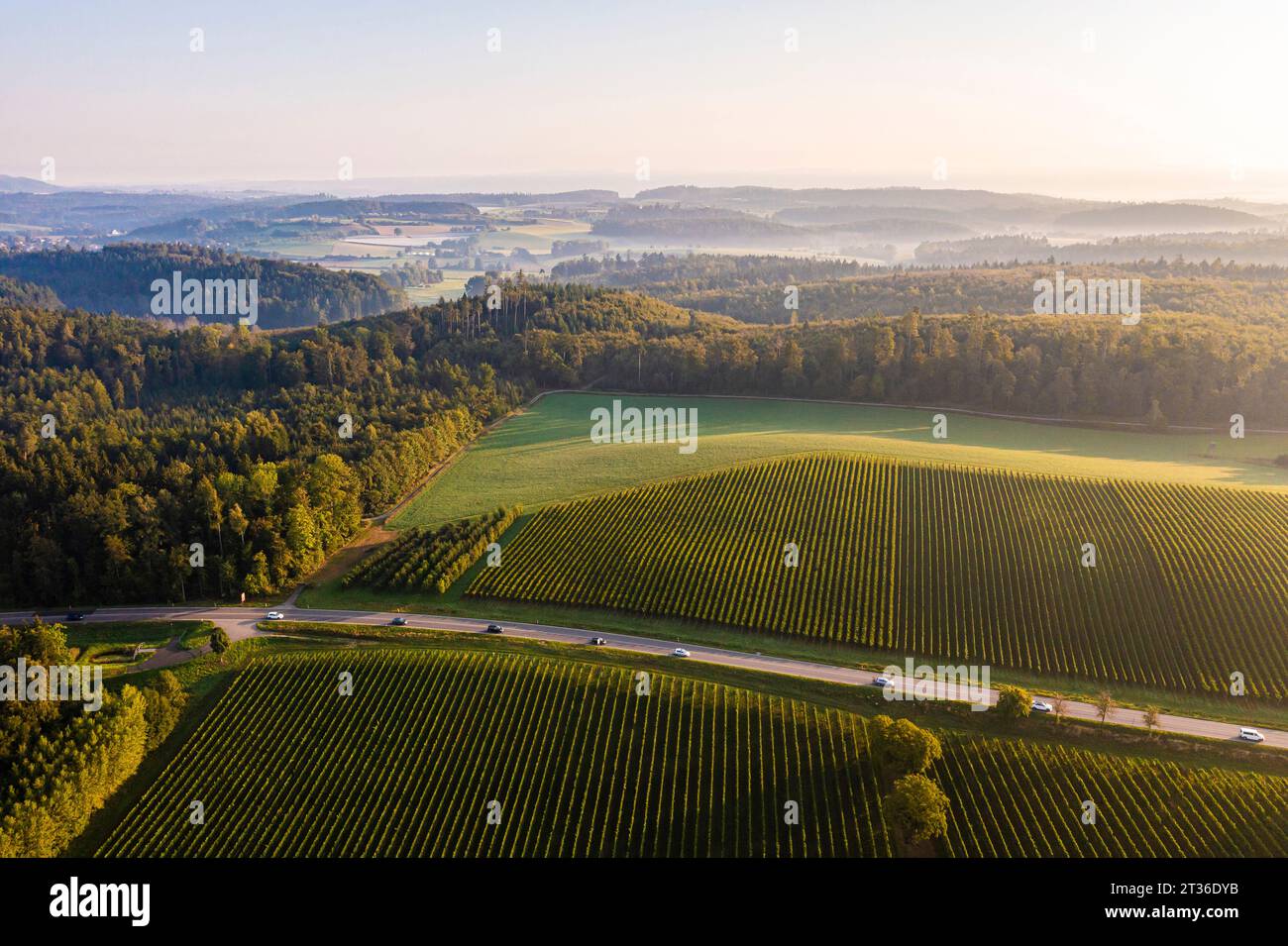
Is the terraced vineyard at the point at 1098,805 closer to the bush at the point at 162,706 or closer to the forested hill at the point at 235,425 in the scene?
the bush at the point at 162,706

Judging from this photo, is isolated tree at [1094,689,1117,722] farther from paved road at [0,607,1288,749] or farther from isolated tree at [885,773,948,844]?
isolated tree at [885,773,948,844]

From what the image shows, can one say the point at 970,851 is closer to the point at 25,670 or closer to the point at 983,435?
the point at 25,670

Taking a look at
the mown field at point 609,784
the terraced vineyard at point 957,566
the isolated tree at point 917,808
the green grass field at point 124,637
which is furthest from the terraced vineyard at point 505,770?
the terraced vineyard at point 957,566

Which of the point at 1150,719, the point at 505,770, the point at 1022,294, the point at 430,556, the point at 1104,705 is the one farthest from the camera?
the point at 1022,294

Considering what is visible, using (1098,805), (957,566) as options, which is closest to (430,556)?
(957,566)

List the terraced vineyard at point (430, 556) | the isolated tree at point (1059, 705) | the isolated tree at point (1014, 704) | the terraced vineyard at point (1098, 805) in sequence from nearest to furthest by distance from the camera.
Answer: the terraced vineyard at point (1098, 805) → the isolated tree at point (1014, 704) → the isolated tree at point (1059, 705) → the terraced vineyard at point (430, 556)

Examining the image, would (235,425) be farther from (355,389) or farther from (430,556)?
(430,556)
